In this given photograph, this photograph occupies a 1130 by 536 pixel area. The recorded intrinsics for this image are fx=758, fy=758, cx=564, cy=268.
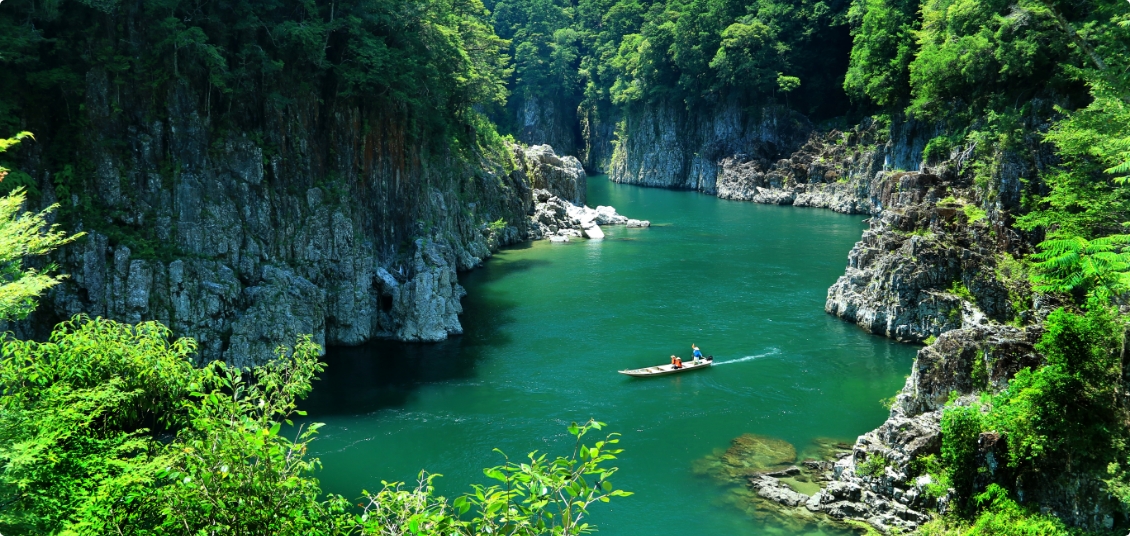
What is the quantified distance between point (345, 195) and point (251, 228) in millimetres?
5417

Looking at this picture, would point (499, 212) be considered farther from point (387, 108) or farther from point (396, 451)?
point (396, 451)

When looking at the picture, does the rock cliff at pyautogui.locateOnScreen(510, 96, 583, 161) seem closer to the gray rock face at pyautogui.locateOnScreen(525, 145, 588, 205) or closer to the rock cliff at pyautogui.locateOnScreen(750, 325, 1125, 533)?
the gray rock face at pyautogui.locateOnScreen(525, 145, 588, 205)

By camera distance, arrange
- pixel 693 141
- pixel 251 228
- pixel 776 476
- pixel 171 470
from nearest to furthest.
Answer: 1. pixel 171 470
2. pixel 776 476
3. pixel 251 228
4. pixel 693 141

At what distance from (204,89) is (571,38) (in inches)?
3935

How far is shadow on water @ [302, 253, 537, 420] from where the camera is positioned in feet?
96.2

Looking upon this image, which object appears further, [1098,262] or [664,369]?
[664,369]

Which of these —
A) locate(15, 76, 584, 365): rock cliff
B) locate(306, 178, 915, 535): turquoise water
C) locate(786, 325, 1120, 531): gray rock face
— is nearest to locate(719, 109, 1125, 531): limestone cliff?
locate(786, 325, 1120, 531): gray rock face

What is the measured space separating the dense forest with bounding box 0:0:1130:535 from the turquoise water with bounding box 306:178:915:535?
5.68 feet

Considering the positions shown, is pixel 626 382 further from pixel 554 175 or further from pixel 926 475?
pixel 554 175

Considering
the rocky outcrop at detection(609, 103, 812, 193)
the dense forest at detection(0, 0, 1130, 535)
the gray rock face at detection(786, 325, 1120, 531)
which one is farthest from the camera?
the rocky outcrop at detection(609, 103, 812, 193)

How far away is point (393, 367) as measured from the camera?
33.2 metres

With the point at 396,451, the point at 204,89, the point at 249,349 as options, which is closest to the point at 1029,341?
the point at 396,451

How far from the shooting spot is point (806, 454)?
79.8 ft

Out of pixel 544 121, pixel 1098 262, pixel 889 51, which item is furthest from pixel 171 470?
pixel 544 121
